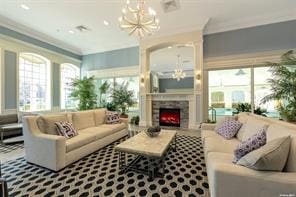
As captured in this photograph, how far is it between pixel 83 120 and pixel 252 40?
5.89 meters

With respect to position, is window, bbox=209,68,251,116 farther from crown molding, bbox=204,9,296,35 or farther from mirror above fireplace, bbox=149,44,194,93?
crown molding, bbox=204,9,296,35

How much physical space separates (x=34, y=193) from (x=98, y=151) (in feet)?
5.07

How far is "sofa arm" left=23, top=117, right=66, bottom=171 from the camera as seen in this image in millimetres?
2613

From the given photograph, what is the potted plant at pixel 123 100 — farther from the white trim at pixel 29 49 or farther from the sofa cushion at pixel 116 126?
the white trim at pixel 29 49

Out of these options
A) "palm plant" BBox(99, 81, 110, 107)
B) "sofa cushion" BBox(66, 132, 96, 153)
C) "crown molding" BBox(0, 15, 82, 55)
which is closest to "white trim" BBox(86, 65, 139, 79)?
"palm plant" BBox(99, 81, 110, 107)

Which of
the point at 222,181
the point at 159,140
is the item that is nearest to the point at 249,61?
the point at 159,140

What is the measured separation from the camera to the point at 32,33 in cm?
612

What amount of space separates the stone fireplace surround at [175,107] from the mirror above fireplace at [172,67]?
1550mm

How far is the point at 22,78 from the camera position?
607 cm

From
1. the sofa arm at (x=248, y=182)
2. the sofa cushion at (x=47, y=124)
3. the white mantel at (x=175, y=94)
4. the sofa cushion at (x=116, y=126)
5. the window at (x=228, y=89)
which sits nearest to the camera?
the sofa arm at (x=248, y=182)

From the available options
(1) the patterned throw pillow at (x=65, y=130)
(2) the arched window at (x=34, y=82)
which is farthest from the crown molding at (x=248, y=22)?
(2) the arched window at (x=34, y=82)

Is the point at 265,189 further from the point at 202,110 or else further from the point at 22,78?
the point at 22,78

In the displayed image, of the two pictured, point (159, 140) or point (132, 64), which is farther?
point (132, 64)

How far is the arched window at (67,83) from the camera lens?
7867 mm
